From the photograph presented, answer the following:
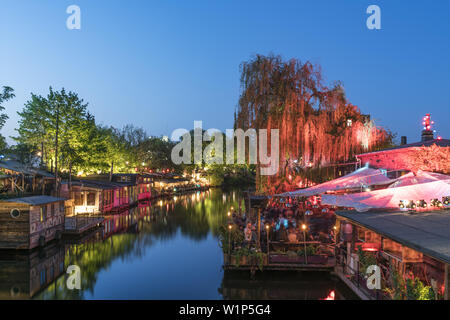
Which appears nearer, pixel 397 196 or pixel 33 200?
pixel 397 196

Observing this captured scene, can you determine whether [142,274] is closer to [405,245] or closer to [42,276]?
[42,276]

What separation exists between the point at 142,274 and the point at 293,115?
526 inches

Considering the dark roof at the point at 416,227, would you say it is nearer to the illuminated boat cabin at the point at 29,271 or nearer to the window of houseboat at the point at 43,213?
the illuminated boat cabin at the point at 29,271

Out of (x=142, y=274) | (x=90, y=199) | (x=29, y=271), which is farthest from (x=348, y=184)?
(x=90, y=199)

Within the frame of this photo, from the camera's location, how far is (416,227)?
10023 mm

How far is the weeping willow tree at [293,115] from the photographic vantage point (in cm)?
2203

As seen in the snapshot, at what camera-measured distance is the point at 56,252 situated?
795 inches

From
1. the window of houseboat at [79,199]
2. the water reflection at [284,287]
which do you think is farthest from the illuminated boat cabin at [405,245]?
the window of houseboat at [79,199]

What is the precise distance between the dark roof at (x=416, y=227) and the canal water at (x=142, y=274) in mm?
3472
